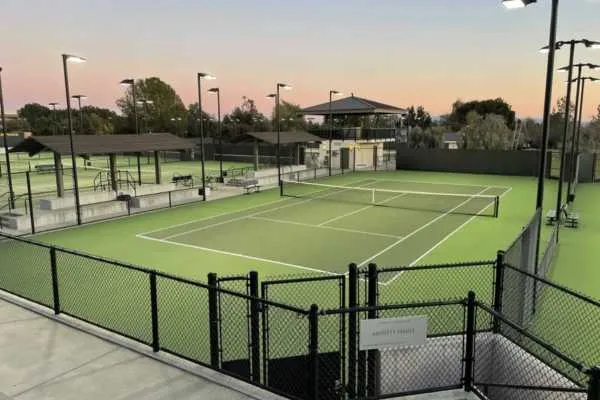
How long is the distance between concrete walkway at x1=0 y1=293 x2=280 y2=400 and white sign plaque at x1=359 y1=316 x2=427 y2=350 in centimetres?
172

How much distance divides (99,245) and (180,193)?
36.1 ft

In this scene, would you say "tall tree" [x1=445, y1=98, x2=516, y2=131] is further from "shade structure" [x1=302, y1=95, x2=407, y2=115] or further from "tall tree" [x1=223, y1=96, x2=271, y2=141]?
"shade structure" [x1=302, y1=95, x2=407, y2=115]

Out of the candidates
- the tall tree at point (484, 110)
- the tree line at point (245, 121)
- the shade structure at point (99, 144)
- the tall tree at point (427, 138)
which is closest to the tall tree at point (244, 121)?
the tree line at point (245, 121)

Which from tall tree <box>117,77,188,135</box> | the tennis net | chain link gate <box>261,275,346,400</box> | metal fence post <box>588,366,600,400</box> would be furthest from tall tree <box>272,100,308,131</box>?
metal fence post <box>588,366,600,400</box>

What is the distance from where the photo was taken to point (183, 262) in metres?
15.6

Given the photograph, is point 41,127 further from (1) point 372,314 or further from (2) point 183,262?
(1) point 372,314

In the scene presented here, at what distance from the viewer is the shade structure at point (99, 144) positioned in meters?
24.3

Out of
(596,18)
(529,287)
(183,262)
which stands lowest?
(183,262)

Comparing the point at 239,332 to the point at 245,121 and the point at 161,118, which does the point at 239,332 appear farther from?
the point at 161,118

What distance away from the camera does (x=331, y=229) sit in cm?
Result: 2055

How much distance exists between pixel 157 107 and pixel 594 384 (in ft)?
386

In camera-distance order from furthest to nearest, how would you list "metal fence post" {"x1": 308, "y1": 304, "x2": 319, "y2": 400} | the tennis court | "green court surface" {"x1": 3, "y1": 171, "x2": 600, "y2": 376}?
the tennis court, "green court surface" {"x1": 3, "y1": 171, "x2": 600, "y2": 376}, "metal fence post" {"x1": 308, "y1": 304, "x2": 319, "y2": 400}

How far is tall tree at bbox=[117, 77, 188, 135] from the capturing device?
360 ft

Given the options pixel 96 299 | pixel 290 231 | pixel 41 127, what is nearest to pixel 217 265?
pixel 96 299
